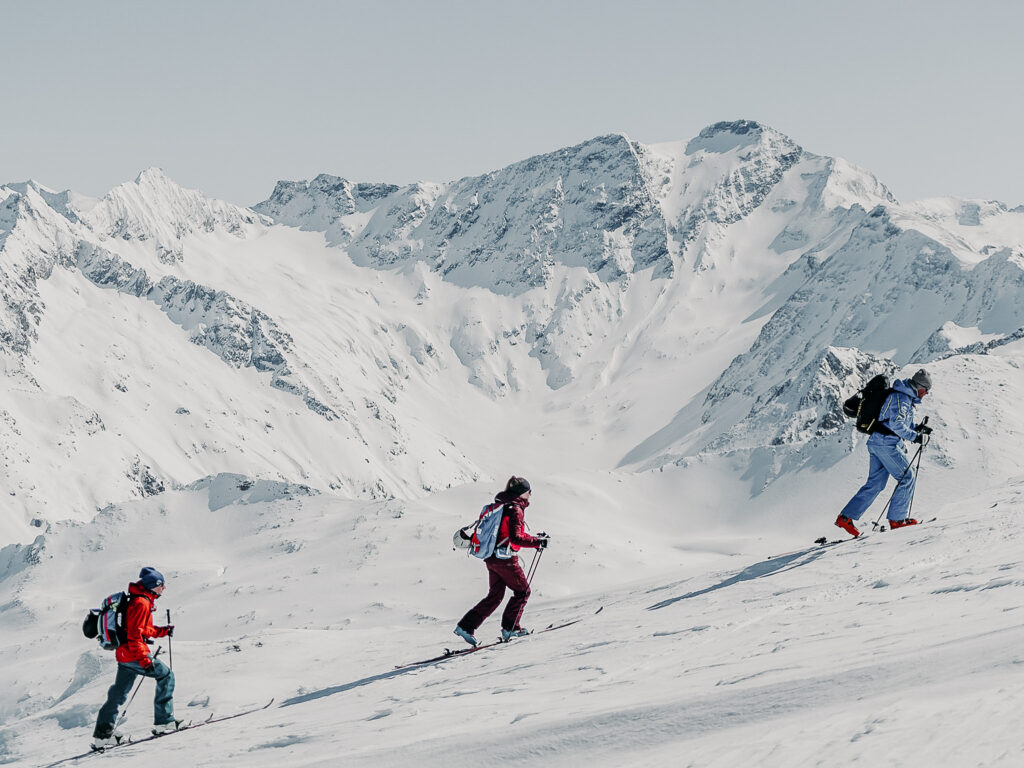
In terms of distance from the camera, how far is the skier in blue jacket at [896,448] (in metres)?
14.1

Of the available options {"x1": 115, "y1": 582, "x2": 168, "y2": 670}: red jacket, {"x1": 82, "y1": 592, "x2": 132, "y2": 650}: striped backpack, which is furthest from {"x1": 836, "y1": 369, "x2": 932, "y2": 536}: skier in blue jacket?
{"x1": 82, "y1": 592, "x2": 132, "y2": 650}: striped backpack

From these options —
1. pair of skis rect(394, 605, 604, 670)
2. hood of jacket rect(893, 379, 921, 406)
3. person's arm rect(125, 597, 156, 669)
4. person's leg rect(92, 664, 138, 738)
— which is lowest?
pair of skis rect(394, 605, 604, 670)

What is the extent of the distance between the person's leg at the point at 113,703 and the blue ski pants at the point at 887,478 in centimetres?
1020

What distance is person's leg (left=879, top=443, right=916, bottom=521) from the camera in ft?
47.2

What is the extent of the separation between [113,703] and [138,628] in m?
0.93

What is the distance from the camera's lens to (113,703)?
37.2ft

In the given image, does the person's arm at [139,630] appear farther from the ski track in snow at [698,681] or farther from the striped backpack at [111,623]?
the ski track in snow at [698,681]

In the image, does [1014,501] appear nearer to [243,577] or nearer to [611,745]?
[611,745]

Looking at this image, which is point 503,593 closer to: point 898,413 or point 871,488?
point 871,488

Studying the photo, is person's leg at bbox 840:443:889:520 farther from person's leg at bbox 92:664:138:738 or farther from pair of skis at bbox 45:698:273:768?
person's leg at bbox 92:664:138:738

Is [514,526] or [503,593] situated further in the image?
[503,593]

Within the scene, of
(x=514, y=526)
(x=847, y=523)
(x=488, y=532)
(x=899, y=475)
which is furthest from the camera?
(x=847, y=523)

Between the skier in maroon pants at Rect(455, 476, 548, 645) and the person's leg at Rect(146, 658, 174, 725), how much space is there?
382 cm

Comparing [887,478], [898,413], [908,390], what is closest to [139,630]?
[887,478]
